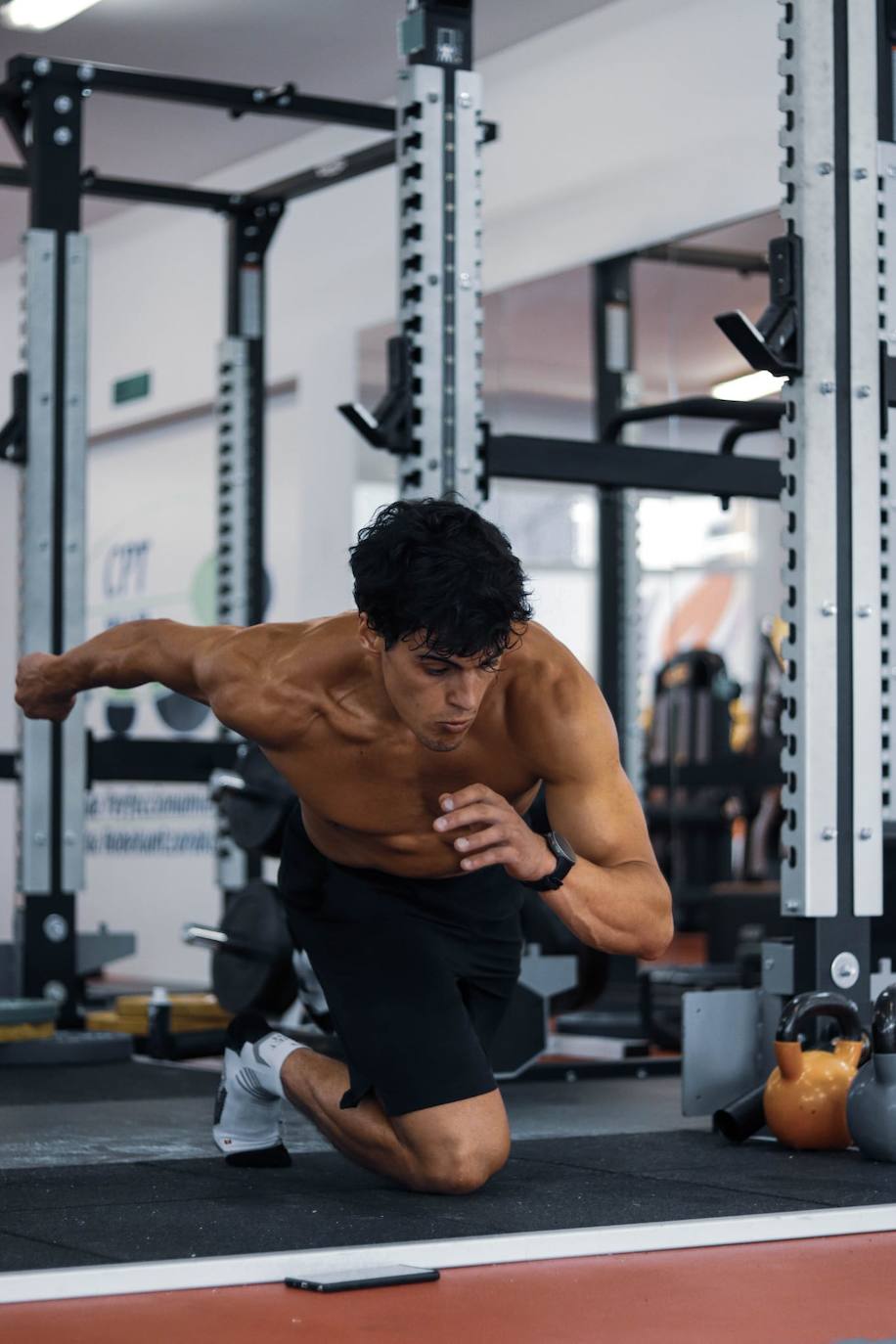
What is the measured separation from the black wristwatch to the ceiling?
4.94 meters

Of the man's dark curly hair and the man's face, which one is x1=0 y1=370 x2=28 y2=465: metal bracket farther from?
the man's face

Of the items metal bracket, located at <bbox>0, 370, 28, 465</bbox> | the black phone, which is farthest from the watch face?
metal bracket, located at <bbox>0, 370, 28, 465</bbox>

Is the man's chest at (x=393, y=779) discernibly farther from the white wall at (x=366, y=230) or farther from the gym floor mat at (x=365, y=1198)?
the white wall at (x=366, y=230)

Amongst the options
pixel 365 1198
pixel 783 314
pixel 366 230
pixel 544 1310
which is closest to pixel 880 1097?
pixel 365 1198

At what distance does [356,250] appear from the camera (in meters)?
7.77

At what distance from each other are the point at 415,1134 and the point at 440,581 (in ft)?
2.75

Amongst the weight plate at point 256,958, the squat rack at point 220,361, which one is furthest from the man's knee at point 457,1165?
the weight plate at point 256,958

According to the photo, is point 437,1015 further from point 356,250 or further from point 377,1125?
point 356,250

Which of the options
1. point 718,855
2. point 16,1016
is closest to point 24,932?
point 16,1016

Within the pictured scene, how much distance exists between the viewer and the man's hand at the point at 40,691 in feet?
9.96

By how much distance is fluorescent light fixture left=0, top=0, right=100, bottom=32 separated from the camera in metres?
6.61

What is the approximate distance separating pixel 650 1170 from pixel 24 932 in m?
2.56

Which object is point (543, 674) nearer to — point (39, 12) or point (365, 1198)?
point (365, 1198)

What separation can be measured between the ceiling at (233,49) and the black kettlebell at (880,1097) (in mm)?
4454
